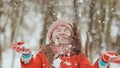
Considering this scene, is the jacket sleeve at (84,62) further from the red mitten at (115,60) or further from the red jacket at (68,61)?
the red mitten at (115,60)

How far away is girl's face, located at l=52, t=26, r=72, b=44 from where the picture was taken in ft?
10.1

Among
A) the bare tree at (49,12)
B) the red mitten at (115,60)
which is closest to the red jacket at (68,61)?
the red mitten at (115,60)

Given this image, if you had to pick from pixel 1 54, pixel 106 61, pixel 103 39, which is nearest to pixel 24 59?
pixel 106 61

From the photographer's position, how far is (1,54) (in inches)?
298

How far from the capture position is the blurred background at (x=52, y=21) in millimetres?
6438

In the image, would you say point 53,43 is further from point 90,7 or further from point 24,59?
point 90,7

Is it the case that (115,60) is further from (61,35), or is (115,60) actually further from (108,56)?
(61,35)

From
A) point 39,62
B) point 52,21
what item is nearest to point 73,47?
point 39,62

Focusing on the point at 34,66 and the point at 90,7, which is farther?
the point at 90,7

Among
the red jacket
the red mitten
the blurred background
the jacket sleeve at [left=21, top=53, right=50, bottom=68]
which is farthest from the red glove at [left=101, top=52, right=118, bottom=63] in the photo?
the blurred background

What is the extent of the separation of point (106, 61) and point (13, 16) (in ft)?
14.8

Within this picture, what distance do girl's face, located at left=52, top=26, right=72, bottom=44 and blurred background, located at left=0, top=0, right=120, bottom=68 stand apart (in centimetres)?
255

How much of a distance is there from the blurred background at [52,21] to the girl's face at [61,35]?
8.37 ft

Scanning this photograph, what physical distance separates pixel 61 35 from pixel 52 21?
10.6 ft
